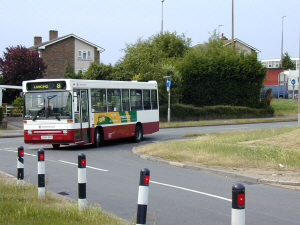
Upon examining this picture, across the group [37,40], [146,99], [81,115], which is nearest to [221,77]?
[146,99]

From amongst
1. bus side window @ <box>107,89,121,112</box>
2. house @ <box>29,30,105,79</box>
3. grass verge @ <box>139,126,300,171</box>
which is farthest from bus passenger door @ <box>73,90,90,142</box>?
house @ <box>29,30,105,79</box>

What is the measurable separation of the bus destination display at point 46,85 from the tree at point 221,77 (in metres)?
28.1

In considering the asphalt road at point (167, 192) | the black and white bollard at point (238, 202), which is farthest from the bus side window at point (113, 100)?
the black and white bollard at point (238, 202)

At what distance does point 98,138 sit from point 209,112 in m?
25.1

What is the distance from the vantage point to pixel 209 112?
43500 millimetres

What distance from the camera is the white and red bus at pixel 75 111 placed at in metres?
17.9

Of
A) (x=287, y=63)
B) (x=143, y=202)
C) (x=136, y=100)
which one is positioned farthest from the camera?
(x=287, y=63)

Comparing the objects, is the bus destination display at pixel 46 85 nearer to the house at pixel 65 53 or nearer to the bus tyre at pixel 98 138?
the bus tyre at pixel 98 138

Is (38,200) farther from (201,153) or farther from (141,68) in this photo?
(141,68)

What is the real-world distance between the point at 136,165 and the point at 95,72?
96.4ft

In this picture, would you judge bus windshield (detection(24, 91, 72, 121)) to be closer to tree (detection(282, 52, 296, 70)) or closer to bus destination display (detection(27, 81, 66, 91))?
bus destination display (detection(27, 81, 66, 91))

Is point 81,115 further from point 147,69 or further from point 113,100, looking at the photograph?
point 147,69

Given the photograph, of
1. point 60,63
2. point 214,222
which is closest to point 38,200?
point 214,222

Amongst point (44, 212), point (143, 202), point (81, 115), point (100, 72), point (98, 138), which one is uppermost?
point (100, 72)
